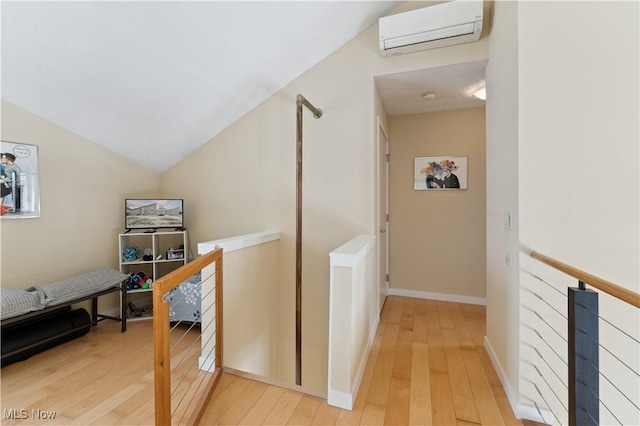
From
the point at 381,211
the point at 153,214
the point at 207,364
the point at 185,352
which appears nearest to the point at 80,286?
the point at 153,214

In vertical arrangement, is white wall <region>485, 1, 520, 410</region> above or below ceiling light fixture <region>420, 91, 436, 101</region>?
below

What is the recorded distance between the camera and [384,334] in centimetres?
258

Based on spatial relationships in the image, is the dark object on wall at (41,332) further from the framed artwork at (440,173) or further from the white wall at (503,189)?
the framed artwork at (440,173)

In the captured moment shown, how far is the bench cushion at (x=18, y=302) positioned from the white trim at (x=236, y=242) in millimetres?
1294

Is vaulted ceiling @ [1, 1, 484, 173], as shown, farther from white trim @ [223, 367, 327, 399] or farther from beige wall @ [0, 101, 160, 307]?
white trim @ [223, 367, 327, 399]

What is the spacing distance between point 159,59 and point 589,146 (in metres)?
2.84

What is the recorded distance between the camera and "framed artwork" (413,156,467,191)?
340cm

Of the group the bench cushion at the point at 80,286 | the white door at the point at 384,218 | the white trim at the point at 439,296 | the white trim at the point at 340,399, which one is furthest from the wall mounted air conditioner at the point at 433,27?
the bench cushion at the point at 80,286

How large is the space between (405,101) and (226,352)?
3.02 m

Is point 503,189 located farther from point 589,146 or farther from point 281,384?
point 281,384

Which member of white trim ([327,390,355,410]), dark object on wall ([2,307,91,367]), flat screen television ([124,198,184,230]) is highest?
flat screen television ([124,198,184,230])

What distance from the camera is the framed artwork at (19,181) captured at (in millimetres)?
2205

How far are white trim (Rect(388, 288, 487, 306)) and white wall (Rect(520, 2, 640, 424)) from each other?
5.86 feet

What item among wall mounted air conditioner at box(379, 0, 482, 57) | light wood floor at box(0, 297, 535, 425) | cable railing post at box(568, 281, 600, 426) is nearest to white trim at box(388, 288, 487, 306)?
light wood floor at box(0, 297, 535, 425)
